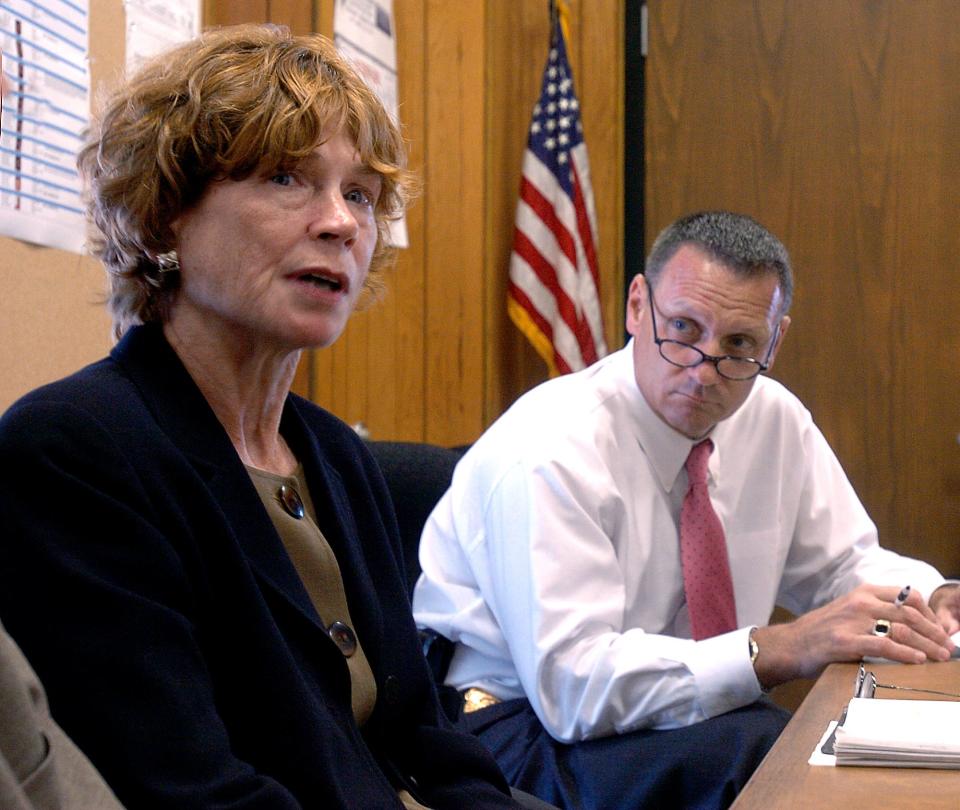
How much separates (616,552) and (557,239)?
2093 mm

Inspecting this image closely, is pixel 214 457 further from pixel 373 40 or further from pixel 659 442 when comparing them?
pixel 373 40

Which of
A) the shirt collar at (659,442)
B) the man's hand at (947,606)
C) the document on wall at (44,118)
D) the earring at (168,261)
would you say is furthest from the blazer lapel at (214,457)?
the man's hand at (947,606)

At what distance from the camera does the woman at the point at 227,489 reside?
107 cm

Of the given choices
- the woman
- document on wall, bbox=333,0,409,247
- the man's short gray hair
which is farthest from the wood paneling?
the woman

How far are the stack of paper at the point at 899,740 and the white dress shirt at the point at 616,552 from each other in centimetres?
58

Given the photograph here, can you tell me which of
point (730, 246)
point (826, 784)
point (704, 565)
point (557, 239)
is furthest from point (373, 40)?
point (826, 784)

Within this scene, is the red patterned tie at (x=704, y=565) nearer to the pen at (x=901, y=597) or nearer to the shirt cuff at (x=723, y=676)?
the shirt cuff at (x=723, y=676)

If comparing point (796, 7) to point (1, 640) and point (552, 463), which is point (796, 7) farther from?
point (1, 640)

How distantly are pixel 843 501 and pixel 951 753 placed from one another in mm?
1419

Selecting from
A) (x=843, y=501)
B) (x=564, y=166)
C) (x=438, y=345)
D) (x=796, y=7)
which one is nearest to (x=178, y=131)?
(x=843, y=501)

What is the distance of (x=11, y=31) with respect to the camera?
1.77 meters

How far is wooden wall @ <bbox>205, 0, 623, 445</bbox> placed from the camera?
3627 mm

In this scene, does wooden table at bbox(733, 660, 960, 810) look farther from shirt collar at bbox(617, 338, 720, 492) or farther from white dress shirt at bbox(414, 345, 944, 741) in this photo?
shirt collar at bbox(617, 338, 720, 492)

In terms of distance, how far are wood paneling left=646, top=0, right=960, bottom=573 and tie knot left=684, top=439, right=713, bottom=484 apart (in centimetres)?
197
